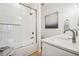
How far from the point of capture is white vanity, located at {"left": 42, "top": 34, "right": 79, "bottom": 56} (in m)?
1.05

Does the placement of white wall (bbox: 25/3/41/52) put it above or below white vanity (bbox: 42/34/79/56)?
above

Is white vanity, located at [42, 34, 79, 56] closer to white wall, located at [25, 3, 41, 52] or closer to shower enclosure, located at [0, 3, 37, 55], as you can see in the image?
white wall, located at [25, 3, 41, 52]

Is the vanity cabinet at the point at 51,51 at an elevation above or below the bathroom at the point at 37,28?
below

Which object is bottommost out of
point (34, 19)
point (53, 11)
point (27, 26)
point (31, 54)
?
point (31, 54)

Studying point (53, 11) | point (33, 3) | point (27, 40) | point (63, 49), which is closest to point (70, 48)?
point (63, 49)

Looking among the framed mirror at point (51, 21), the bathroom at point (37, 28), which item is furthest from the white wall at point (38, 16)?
the framed mirror at point (51, 21)

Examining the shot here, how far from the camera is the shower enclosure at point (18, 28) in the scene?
129 cm

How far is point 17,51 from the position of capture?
1328mm

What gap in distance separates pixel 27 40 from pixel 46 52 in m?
0.35

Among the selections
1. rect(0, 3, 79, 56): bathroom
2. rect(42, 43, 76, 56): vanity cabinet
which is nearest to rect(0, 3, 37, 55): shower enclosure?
rect(0, 3, 79, 56): bathroom

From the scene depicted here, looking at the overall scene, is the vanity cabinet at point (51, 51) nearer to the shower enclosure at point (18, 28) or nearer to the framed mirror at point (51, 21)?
the shower enclosure at point (18, 28)

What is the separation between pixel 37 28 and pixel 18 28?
294 millimetres

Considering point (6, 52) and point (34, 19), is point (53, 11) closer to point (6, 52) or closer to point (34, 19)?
point (34, 19)

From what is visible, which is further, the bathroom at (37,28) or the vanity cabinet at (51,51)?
the bathroom at (37,28)
